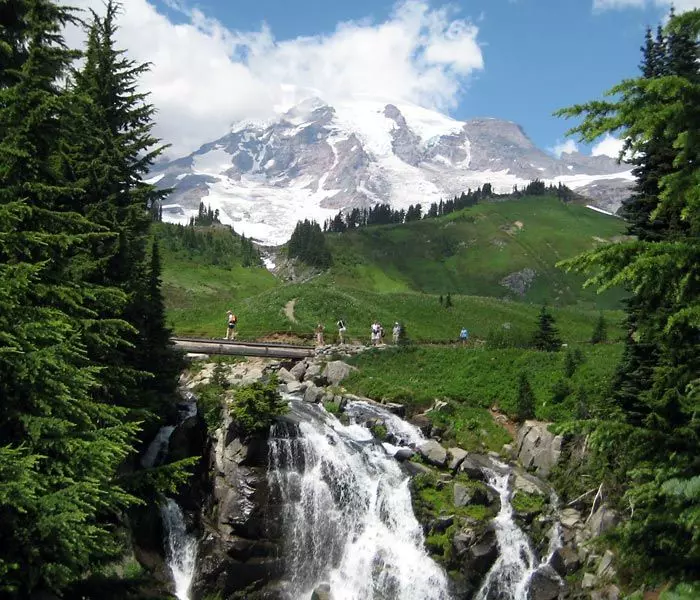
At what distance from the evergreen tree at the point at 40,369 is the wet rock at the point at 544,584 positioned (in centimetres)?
1856

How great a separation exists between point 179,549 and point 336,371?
19145 mm

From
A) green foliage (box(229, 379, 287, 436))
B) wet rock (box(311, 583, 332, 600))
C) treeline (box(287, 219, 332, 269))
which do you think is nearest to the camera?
wet rock (box(311, 583, 332, 600))

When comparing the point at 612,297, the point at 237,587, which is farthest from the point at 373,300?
the point at 612,297

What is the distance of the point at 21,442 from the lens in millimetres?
10969

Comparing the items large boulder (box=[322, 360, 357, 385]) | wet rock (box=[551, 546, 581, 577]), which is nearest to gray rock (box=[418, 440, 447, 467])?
wet rock (box=[551, 546, 581, 577])

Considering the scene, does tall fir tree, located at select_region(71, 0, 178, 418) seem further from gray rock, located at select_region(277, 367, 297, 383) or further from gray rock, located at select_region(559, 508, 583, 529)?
gray rock, located at select_region(559, 508, 583, 529)

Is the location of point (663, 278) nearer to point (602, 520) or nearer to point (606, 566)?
point (606, 566)

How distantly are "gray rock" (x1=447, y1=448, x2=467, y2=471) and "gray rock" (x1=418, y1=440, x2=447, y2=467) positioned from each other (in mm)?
333

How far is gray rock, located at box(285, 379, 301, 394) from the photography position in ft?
127

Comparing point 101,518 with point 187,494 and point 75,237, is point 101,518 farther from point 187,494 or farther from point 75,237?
point 75,237

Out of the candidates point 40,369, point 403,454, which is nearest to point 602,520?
point 403,454

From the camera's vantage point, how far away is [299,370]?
43.8m

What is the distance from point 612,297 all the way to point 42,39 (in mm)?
170692

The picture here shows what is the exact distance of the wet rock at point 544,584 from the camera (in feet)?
78.2
